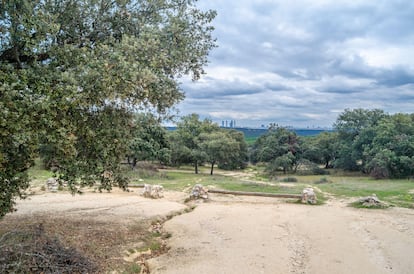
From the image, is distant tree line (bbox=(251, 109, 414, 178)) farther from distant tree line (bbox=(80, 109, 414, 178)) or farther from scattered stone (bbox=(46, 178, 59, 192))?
scattered stone (bbox=(46, 178, 59, 192))

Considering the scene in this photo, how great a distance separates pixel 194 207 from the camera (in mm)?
14164

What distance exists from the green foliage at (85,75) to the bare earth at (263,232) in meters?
3.01

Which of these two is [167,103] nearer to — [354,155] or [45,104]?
[45,104]

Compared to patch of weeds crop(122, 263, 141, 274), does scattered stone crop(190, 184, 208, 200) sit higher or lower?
higher

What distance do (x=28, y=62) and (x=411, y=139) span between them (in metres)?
31.1

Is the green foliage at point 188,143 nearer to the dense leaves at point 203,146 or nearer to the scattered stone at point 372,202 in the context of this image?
the dense leaves at point 203,146

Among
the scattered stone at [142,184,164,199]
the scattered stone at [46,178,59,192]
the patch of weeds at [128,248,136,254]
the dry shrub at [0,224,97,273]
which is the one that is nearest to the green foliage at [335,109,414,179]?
the scattered stone at [142,184,164,199]

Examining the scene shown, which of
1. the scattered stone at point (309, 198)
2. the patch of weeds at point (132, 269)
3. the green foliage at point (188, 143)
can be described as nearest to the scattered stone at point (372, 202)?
the scattered stone at point (309, 198)

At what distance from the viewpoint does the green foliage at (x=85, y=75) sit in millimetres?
5508

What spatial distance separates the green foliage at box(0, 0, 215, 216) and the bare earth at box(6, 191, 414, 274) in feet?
9.87

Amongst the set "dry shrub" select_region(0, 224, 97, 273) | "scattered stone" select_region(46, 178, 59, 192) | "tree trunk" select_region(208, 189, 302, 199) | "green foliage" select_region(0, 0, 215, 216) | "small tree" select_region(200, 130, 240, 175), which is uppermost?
"green foliage" select_region(0, 0, 215, 216)

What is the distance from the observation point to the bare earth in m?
7.63

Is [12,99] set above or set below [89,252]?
above

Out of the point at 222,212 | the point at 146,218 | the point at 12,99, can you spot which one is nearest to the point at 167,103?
the point at 12,99
